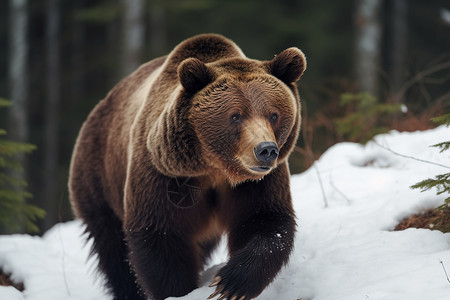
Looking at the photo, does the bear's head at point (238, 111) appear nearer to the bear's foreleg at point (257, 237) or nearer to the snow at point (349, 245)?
the bear's foreleg at point (257, 237)

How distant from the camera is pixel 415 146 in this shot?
6.51 m

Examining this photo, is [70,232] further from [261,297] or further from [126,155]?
[261,297]

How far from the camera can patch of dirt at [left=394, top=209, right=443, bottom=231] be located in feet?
16.3

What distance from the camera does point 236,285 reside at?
425 cm

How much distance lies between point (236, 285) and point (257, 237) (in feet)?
1.30

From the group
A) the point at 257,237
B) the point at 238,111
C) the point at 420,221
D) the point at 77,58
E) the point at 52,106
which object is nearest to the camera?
the point at 238,111

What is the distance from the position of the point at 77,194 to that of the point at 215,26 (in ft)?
49.7

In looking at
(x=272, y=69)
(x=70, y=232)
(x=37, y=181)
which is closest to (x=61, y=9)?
(x=37, y=181)

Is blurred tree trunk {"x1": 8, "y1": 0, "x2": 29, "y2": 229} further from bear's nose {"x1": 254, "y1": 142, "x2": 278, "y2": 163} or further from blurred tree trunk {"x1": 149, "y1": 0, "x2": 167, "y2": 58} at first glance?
bear's nose {"x1": 254, "y1": 142, "x2": 278, "y2": 163}

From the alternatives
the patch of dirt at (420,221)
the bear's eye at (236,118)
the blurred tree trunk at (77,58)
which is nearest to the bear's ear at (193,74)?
the bear's eye at (236,118)

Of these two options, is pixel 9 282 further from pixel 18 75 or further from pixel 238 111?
pixel 18 75

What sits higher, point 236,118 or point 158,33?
point 236,118

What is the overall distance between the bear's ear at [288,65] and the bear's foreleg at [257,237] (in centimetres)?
70

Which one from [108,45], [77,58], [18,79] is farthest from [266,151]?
[77,58]
